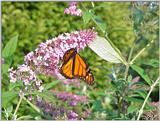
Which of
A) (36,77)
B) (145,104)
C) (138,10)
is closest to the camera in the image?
(36,77)

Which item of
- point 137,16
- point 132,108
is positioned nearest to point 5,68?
point 132,108

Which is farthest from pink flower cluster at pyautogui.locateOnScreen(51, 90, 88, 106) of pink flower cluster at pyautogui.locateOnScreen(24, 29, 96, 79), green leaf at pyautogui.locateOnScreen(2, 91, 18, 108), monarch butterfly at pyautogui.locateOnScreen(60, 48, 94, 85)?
green leaf at pyautogui.locateOnScreen(2, 91, 18, 108)

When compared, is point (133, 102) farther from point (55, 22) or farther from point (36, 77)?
point (55, 22)

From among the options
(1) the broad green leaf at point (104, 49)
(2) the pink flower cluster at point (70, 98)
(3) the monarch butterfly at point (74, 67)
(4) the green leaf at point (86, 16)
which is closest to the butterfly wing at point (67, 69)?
(3) the monarch butterfly at point (74, 67)

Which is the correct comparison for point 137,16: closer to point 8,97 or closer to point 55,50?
point 55,50

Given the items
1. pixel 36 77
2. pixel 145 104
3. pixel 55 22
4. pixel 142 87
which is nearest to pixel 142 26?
pixel 142 87

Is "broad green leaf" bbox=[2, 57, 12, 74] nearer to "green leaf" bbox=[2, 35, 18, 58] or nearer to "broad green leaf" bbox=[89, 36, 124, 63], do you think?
"green leaf" bbox=[2, 35, 18, 58]

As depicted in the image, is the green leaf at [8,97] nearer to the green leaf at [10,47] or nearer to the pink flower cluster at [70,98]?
the green leaf at [10,47]
